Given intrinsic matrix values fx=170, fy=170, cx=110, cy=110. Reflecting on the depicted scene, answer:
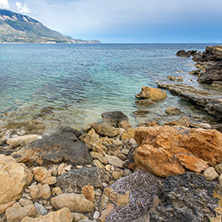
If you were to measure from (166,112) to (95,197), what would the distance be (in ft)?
35.8

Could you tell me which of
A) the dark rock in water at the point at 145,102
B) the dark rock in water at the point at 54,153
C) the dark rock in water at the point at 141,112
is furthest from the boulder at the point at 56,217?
the dark rock in water at the point at 145,102

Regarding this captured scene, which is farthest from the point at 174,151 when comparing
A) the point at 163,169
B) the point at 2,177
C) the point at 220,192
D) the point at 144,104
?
the point at 144,104

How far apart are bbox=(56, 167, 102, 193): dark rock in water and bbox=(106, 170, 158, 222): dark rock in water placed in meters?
0.60

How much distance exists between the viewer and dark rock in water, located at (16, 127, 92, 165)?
5.82m

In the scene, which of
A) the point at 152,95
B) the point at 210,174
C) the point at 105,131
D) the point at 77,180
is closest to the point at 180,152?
the point at 210,174

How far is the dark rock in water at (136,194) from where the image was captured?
3953mm

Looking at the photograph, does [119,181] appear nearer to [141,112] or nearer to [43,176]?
[43,176]

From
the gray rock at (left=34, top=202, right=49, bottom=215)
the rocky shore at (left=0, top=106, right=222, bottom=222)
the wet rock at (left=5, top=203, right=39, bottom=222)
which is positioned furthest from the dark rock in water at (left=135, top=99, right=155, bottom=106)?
the wet rock at (left=5, top=203, right=39, bottom=222)

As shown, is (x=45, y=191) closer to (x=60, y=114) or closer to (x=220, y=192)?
(x=220, y=192)

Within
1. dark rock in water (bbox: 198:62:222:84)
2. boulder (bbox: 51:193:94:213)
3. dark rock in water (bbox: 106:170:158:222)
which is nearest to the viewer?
dark rock in water (bbox: 106:170:158:222)

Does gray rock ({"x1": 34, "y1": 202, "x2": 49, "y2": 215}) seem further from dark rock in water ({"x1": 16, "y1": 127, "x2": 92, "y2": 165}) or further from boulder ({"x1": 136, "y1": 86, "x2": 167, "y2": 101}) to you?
boulder ({"x1": 136, "y1": 86, "x2": 167, "y2": 101})

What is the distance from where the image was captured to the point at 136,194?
4426 mm

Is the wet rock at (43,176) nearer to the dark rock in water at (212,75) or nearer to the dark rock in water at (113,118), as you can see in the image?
the dark rock in water at (113,118)

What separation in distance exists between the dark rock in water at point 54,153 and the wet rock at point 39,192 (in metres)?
1.31
